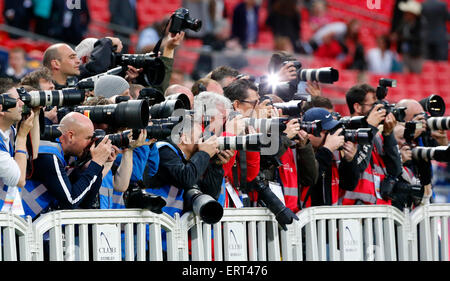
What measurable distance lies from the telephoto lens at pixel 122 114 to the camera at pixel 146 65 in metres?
1.01

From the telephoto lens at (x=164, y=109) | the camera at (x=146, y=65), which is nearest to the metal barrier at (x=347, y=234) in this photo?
the telephoto lens at (x=164, y=109)

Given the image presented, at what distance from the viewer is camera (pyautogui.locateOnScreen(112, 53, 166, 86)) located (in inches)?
237

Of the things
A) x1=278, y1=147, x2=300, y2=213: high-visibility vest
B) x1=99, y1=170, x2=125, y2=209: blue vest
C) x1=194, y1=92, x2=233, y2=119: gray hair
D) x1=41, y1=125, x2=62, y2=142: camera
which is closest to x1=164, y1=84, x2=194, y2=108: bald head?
x1=194, y1=92, x2=233, y2=119: gray hair

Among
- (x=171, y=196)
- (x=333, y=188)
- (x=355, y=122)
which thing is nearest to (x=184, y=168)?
(x=171, y=196)

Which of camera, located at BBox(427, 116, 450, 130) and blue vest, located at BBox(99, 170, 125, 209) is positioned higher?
camera, located at BBox(427, 116, 450, 130)

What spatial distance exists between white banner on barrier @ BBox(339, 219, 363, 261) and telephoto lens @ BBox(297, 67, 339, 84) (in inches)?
40.9

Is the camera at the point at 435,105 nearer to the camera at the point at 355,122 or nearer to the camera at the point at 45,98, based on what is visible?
the camera at the point at 355,122

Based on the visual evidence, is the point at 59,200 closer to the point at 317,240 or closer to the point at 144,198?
the point at 144,198

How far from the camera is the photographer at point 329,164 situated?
6.16 m

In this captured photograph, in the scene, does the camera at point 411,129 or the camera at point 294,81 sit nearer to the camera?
the camera at point 294,81

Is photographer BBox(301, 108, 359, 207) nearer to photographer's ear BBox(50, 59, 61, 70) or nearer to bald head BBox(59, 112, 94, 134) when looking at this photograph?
photographer's ear BBox(50, 59, 61, 70)

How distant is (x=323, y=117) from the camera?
6.18 metres
